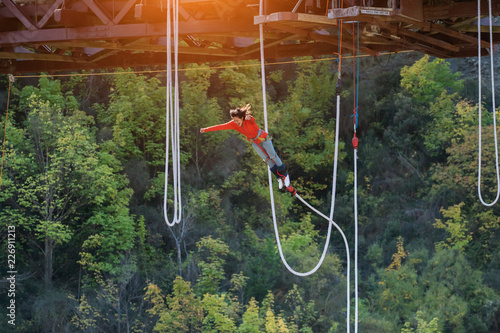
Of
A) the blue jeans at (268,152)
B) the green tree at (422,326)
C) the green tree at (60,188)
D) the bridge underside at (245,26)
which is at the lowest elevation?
the green tree at (422,326)

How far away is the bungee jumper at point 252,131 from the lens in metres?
7.07

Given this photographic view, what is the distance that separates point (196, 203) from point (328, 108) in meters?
6.68

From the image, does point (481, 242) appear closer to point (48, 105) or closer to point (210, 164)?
point (210, 164)

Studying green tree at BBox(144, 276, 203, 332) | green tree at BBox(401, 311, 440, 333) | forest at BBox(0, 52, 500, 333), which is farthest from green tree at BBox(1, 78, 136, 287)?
green tree at BBox(401, 311, 440, 333)

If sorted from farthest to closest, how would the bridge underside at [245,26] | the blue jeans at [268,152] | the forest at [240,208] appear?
the forest at [240,208]
the blue jeans at [268,152]
the bridge underside at [245,26]

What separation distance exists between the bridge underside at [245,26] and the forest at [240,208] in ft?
28.5

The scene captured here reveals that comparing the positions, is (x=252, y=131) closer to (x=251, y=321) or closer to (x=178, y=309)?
(x=251, y=321)

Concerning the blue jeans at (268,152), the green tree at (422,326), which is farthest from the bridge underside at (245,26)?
the green tree at (422,326)

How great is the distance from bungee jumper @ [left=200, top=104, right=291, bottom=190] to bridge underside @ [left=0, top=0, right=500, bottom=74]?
3.29 feet

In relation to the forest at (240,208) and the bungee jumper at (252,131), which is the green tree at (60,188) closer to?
the forest at (240,208)

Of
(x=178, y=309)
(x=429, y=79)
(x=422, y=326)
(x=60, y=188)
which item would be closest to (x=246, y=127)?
(x=178, y=309)

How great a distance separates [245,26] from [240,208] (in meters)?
12.9

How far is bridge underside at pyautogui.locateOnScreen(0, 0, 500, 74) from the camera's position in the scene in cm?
736

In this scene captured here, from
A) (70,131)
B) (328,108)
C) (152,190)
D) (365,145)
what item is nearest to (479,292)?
(365,145)
